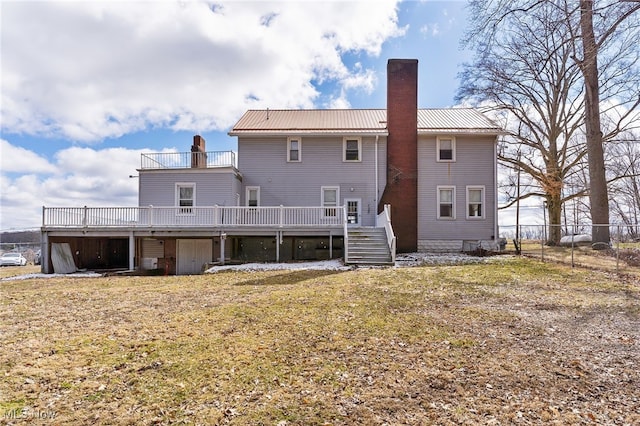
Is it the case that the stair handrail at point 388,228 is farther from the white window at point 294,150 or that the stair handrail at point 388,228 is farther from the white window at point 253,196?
the white window at point 253,196

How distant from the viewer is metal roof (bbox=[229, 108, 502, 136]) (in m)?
17.6

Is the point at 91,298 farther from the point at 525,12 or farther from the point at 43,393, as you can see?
the point at 525,12

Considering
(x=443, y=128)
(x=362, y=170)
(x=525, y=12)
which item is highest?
(x=525, y=12)

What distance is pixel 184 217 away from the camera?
52.3ft

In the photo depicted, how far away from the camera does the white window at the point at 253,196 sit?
58.4ft

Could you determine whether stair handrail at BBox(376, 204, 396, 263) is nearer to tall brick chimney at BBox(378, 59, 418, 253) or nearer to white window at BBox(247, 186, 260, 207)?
tall brick chimney at BBox(378, 59, 418, 253)

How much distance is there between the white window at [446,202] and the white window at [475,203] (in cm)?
77

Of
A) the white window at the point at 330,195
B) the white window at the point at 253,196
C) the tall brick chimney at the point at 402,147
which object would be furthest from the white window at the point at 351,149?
the white window at the point at 253,196

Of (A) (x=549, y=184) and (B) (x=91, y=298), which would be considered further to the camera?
(A) (x=549, y=184)

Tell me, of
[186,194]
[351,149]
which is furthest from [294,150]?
[186,194]

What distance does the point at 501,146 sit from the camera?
23969mm

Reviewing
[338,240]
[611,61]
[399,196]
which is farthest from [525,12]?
[611,61]

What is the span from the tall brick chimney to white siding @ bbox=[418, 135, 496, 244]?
53 centimetres

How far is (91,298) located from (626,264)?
48.2ft
